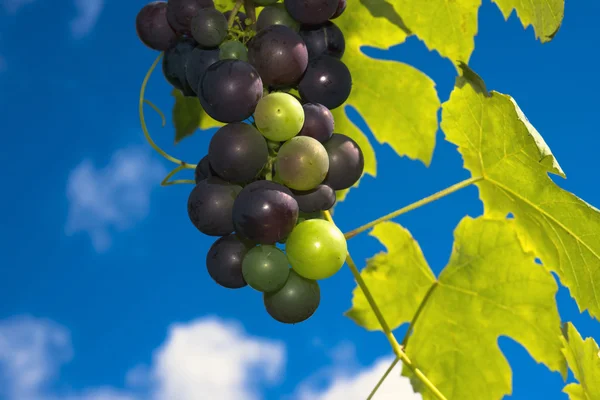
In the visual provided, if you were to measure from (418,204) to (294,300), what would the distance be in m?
0.50

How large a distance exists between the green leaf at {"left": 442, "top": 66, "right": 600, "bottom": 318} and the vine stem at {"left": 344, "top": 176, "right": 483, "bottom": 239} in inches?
2.0

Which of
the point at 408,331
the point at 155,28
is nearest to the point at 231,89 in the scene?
the point at 155,28

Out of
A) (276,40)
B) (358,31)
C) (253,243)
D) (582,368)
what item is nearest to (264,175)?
(253,243)

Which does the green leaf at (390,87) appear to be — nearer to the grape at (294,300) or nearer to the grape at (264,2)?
the grape at (264,2)

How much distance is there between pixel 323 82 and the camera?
130cm

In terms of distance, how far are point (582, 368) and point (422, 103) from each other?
0.79 metres

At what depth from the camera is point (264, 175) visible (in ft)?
4.07

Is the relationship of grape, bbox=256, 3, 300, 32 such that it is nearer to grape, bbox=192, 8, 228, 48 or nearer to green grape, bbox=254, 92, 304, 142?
grape, bbox=192, 8, 228, 48

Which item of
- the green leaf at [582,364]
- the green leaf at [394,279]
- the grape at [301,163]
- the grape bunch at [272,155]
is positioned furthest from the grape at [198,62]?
the green leaf at [582,364]

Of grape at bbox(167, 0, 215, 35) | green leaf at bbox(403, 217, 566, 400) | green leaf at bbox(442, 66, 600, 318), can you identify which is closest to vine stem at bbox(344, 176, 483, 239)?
green leaf at bbox(442, 66, 600, 318)

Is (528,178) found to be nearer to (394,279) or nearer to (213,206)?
(394,279)

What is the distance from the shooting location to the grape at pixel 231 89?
1149 mm

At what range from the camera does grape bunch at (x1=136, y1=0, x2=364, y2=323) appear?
1.14 meters

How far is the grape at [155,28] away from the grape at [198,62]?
0.19m
